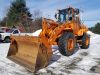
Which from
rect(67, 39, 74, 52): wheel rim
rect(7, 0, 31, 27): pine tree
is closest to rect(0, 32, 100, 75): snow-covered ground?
rect(67, 39, 74, 52): wheel rim

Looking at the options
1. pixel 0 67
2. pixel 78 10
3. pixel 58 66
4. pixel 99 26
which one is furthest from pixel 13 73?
pixel 99 26

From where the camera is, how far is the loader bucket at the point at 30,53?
949 centimetres

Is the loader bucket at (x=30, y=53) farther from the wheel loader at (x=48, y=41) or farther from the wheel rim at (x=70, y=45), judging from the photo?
the wheel rim at (x=70, y=45)

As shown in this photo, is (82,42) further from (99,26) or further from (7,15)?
(7,15)

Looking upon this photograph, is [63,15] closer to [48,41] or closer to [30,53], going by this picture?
[48,41]

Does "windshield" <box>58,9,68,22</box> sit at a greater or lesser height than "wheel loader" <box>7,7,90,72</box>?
greater

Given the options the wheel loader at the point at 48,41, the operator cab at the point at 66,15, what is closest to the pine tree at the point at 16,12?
the wheel loader at the point at 48,41

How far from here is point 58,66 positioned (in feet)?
33.9

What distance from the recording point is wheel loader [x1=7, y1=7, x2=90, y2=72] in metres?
9.70

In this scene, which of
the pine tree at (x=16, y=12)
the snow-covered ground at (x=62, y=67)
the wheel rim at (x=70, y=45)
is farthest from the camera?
the pine tree at (x=16, y=12)

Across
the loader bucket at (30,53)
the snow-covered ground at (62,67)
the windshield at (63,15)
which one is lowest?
the snow-covered ground at (62,67)

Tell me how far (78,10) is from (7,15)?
4371 cm

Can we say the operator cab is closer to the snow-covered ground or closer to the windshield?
the windshield

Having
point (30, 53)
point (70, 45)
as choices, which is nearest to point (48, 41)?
point (30, 53)
